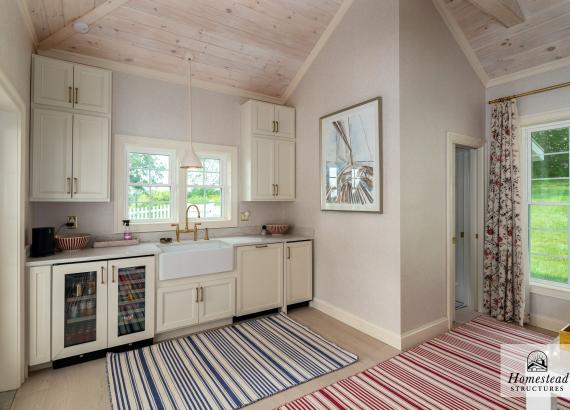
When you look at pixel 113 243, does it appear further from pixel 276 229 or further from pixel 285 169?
pixel 285 169

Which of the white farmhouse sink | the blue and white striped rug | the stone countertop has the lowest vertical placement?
the blue and white striped rug

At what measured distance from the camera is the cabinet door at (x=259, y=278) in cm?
341

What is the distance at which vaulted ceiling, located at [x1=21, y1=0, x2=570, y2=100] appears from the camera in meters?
2.76

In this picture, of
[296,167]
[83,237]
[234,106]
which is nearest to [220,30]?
[234,106]

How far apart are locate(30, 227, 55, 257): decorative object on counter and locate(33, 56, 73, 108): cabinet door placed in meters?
1.12

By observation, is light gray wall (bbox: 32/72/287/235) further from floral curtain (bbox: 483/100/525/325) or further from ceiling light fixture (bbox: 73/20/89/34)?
floral curtain (bbox: 483/100/525/325)

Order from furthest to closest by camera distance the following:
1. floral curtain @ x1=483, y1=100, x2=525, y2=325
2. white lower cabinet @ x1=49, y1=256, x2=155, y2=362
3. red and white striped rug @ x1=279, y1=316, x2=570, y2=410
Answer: floral curtain @ x1=483, y1=100, x2=525, y2=325
white lower cabinet @ x1=49, y1=256, x2=155, y2=362
red and white striped rug @ x1=279, y1=316, x2=570, y2=410

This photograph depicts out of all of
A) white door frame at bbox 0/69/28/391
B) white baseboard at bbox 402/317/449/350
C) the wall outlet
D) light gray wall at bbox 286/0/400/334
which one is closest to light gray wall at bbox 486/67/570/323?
white baseboard at bbox 402/317/449/350

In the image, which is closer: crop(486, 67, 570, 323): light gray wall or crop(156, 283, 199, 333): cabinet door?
crop(156, 283, 199, 333): cabinet door

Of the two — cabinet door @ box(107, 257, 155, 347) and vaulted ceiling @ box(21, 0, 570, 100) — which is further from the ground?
vaulted ceiling @ box(21, 0, 570, 100)

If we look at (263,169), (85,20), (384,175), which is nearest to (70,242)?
(85,20)

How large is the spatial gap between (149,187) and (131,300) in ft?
4.25

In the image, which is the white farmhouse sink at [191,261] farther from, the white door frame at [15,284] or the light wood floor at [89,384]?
the white door frame at [15,284]

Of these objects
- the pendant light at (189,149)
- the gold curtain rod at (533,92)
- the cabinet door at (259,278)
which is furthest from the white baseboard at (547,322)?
the pendant light at (189,149)
